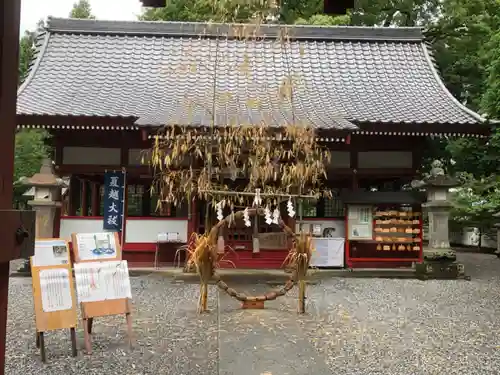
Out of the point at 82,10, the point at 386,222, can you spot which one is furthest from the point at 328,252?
Result: the point at 82,10

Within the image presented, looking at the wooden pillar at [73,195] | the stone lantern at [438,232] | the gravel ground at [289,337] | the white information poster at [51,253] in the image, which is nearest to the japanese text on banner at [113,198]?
the wooden pillar at [73,195]

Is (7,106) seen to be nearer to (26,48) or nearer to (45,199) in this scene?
(45,199)

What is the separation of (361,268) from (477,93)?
8.45 m

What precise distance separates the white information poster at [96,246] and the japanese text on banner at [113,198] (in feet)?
20.5

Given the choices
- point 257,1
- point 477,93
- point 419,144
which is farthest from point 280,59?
point 257,1

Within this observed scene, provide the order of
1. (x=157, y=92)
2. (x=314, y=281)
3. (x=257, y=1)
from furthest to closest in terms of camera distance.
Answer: (x=157, y=92)
(x=314, y=281)
(x=257, y=1)

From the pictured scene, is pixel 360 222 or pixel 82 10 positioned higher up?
pixel 82 10

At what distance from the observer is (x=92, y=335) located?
566cm

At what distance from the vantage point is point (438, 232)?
10.9 metres

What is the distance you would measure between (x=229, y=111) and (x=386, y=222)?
14.2ft

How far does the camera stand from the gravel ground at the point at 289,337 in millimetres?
4555

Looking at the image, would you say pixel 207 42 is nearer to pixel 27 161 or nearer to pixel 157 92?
pixel 157 92

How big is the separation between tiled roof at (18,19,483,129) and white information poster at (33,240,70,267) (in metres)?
5.00

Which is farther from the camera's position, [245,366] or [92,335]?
[92,335]
